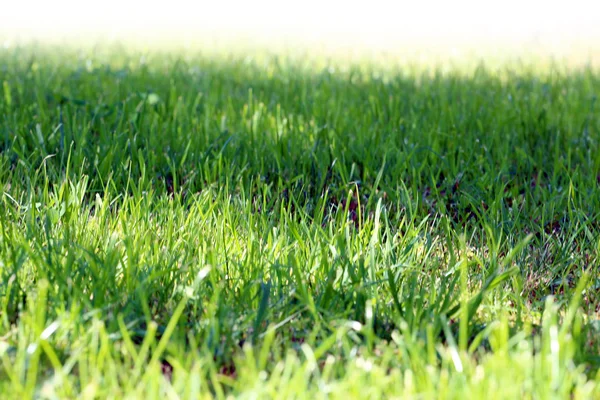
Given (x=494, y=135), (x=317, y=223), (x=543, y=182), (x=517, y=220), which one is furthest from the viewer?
(x=494, y=135)

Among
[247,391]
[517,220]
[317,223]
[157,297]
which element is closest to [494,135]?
[517,220]

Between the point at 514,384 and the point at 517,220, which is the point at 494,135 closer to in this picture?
the point at 517,220

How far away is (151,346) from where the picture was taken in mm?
1457

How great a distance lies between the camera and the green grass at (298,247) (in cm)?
130

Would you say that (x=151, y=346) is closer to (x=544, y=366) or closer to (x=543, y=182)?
(x=544, y=366)

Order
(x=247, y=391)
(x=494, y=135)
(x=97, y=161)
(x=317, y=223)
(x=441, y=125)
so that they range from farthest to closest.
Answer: (x=441, y=125) → (x=494, y=135) → (x=97, y=161) → (x=317, y=223) → (x=247, y=391)

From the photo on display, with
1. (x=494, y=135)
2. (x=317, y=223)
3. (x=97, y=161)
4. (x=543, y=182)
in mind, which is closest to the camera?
(x=317, y=223)

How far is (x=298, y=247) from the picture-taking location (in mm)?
1962

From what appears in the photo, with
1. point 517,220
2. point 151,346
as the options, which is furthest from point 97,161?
point 517,220

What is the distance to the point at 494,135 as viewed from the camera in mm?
3201

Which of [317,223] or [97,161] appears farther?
[97,161]

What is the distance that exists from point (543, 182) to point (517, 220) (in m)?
0.65

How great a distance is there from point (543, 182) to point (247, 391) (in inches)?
Answer: 78.4

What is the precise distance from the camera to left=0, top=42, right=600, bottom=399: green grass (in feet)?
4.28
